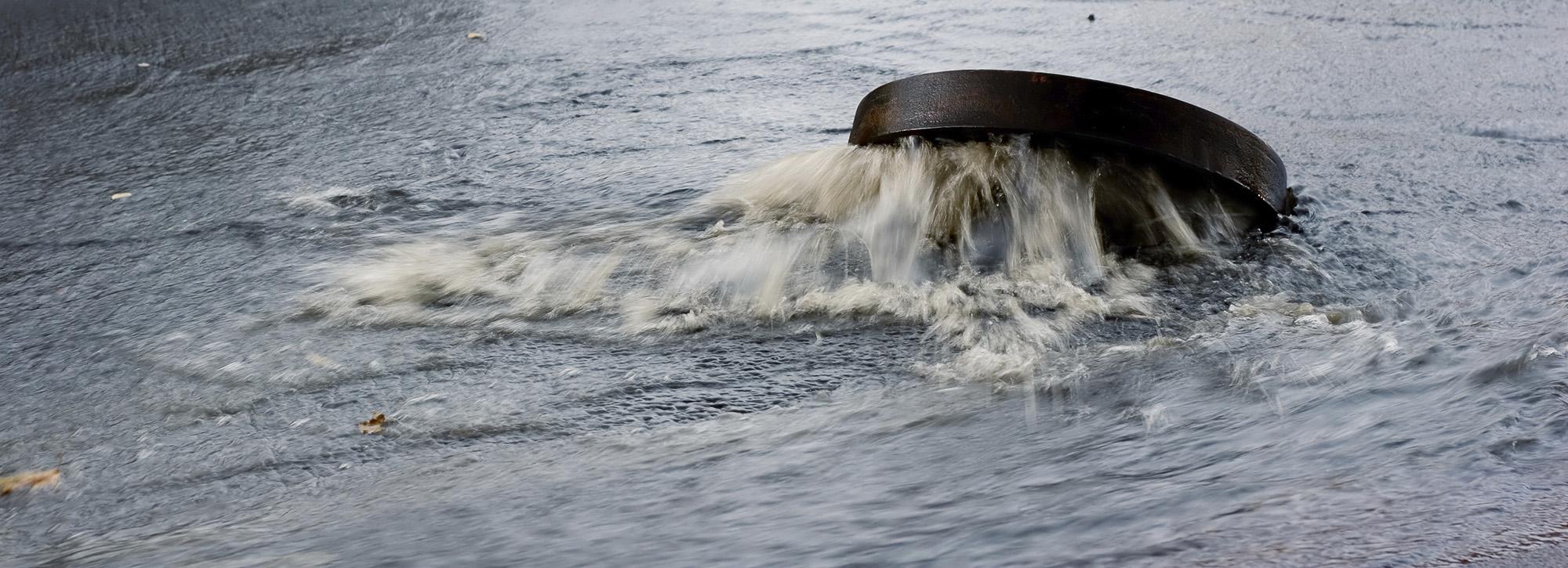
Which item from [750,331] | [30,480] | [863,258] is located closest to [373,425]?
[30,480]

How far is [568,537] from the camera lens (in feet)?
7.45

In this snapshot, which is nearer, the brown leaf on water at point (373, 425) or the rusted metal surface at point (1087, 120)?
the brown leaf on water at point (373, 425)

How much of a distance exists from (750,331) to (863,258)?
0.60m

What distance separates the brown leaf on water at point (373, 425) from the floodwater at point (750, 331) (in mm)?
35

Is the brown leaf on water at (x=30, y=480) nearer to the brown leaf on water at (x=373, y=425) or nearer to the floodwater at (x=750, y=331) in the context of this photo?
the floodwater at (x=750, y=331)

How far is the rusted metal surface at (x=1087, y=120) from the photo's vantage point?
354cm

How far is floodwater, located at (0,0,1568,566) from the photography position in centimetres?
228

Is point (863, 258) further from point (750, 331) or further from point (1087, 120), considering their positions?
point (1087, 120)

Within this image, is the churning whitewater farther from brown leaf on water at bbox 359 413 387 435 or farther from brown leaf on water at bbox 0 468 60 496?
brown leaf on water at bbox 0 468 60 496

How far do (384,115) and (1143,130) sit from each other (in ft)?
11.1

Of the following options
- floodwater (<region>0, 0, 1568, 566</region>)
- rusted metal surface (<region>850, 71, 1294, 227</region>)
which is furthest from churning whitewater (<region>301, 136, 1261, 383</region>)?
rusted metal surface (<region>850, 71, 1294, 227</region>)

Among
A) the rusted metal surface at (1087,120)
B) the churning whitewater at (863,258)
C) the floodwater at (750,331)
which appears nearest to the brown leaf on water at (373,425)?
the floodwater at (750,331)

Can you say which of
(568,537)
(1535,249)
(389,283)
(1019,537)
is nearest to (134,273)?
(389,283)

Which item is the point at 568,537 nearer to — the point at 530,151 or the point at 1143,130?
the point at 1143,130
